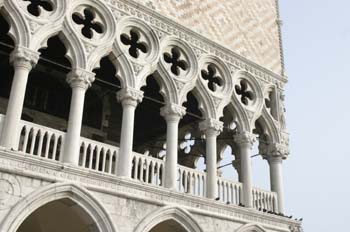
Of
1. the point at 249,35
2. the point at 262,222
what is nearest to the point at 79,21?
the point at 249,35

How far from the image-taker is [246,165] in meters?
10.1

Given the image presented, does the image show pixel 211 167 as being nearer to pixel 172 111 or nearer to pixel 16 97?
pixel 172 111

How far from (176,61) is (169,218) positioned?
3.43m

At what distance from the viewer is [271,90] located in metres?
11.5

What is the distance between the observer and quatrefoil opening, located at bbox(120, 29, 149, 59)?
30.0 ft

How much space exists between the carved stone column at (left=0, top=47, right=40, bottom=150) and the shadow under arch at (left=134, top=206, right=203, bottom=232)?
8.05ft

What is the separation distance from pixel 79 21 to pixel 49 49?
1237mm

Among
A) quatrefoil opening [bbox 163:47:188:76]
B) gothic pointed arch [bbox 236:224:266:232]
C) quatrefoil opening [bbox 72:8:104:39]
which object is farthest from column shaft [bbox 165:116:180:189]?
quatrefoil opening [bbox 72:8:104:39]

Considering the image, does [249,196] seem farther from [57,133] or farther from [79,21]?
[79,21]

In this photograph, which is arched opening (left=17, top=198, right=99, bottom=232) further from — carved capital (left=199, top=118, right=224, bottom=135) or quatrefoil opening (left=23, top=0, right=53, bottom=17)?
quatrefoil opening (left=23, top=0, right=53, bottom=17)

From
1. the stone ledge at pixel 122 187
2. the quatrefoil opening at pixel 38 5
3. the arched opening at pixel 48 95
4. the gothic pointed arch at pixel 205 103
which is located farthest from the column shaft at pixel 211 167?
the quatrefoil opening at pixel 38 5

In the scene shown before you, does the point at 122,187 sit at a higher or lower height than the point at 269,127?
lower

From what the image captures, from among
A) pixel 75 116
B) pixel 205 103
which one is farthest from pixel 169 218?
pixel 205 103

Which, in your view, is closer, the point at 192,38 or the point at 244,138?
the point at 192,38
